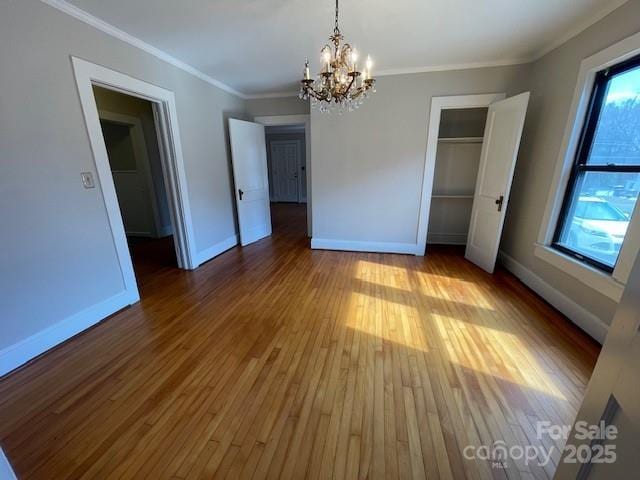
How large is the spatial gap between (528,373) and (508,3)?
9.08 feet

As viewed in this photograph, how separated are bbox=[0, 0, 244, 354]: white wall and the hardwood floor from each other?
1.29ft

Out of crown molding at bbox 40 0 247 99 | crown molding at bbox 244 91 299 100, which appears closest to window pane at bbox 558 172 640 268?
crown molding at bbox 244 91 299 100

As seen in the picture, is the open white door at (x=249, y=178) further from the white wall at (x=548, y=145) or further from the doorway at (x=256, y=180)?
the white wall at (x=548, y=145)

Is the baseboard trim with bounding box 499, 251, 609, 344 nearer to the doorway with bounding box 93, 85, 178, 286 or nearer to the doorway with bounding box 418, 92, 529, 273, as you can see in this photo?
the doorway with bounding box 418, 92, 529, 273

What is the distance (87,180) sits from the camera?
7.08 ft

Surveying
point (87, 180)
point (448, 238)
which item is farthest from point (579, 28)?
point (87, 180)

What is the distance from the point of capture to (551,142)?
263 centimetres

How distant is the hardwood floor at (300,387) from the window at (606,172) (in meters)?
0.76

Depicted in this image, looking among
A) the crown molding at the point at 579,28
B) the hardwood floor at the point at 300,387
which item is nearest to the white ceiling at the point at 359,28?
the crown molding at the point at 579,28

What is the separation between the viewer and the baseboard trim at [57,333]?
178cm

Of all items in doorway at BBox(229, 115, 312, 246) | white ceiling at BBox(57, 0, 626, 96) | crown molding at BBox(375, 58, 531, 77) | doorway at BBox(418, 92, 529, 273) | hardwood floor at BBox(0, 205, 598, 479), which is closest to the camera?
hardwood floor at BBox(0, 205, 598, 479)

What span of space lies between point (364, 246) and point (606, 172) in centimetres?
268

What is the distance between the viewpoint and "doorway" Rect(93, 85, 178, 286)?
166 inches

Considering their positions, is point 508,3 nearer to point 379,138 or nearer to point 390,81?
point 390,81
